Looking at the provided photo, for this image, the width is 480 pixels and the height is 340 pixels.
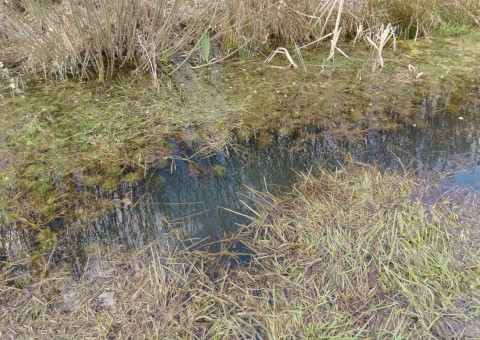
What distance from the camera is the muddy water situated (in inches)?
89.7

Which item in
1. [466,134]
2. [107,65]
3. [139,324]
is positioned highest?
[107,65]

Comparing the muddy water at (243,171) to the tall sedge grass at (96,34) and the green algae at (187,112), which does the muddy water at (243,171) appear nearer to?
the green algae at (187,112)

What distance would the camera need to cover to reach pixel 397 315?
1717 millimetres

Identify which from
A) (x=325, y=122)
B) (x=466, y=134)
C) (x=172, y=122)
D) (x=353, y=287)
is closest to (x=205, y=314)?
(x=353, y=287)

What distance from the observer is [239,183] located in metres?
2.63

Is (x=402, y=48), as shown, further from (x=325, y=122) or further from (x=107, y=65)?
(x=107, y=65)

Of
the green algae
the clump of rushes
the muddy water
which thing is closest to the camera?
the clump of rushes

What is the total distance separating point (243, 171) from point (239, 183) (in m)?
0.14

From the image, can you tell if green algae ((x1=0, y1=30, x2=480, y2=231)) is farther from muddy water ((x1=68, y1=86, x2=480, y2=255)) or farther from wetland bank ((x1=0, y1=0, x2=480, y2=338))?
muddy water ((x1=68, y1=86, x2=480, y2=255))

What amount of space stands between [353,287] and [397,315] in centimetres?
21

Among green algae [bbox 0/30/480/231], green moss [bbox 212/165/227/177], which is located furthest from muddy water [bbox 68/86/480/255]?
green algae [bbox 0/30/480/231]

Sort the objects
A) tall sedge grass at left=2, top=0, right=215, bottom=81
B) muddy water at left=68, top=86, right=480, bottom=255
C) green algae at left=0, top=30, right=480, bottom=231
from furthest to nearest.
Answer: tall sedge grass at left=2, top=0, right=215, bottom=81
green algae at left=0, top=30, right=480, bottom=231
muddy water at left=68, top=86, right=480, bottom=255

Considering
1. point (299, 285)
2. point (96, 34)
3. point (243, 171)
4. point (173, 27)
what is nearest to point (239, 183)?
point (243, 171)

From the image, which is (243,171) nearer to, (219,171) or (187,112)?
(219,171)
